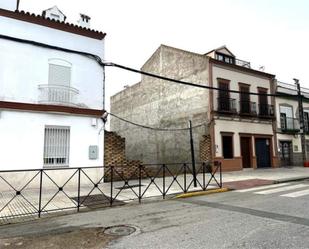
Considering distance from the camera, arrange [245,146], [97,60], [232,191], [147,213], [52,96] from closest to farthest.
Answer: [147,213]
[232,191]
[52,96]
[97,60]
[245,146]

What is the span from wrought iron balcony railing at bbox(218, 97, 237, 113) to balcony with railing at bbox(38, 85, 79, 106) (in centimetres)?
994

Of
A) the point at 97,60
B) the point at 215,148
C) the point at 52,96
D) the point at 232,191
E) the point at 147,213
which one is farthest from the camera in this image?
the point at 215,148

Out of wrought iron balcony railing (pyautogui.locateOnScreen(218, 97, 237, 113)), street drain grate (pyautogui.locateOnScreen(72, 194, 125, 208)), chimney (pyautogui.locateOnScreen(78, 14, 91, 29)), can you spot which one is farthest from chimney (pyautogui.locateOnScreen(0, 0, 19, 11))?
wrought iron balcony railing (pyautogui.locateOnScreen(218, 97, 237, 113))

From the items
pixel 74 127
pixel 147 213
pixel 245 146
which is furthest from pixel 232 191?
pixel 245 146

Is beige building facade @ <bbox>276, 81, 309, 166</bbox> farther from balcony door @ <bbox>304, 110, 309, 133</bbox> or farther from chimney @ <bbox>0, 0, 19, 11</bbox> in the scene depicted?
chimney @ <bbox>0, 0, 19, 11</bbox>

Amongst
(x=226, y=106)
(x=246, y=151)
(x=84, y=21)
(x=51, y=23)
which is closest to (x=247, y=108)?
(x=226, y=106)

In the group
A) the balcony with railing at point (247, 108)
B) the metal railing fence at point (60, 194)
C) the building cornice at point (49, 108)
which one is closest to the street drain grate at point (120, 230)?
the metal railing fence at point (60, 194)

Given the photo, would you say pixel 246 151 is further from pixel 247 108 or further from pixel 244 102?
pixel 244 102

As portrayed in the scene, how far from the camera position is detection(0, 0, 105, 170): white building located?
1102 cm

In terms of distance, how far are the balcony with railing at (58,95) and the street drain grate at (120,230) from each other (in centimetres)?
762

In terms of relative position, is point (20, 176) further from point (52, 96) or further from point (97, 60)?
point (97, 60)

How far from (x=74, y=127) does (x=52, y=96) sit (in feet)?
5.21

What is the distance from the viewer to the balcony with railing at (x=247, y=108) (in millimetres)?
19578

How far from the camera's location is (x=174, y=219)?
6.18 metres
